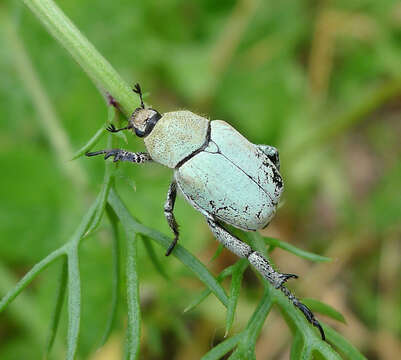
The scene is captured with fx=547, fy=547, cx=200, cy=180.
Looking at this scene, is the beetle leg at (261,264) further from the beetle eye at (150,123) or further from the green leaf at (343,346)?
the beetle eye at (150,123)

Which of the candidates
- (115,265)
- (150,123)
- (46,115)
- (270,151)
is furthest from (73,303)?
(46,115)

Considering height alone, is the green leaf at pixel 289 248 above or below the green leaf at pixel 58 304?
below

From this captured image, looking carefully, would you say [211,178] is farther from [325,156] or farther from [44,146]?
[325,156]

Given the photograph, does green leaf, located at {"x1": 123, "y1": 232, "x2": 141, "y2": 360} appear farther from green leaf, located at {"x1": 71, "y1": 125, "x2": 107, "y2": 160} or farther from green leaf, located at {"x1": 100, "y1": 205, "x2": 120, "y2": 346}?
green leaf, located at {"x1": 71, "y1": 125, "x2": 107, "y2": 160}

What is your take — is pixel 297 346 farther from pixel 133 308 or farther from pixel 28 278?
pixel 28 278

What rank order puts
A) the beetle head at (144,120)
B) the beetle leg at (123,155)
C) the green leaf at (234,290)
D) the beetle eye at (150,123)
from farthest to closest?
1. the beetle eye at (150,123)
2. the beetle head at (144,120)
3. the beetle leg at (123,155)
4. the green leaf at (234,290)

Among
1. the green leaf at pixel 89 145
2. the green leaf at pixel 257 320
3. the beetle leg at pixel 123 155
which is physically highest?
the green leaf at pixel 89 145

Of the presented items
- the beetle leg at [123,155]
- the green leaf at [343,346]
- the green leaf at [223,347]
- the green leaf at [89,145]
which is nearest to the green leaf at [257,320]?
the green leaf at [223,347]
